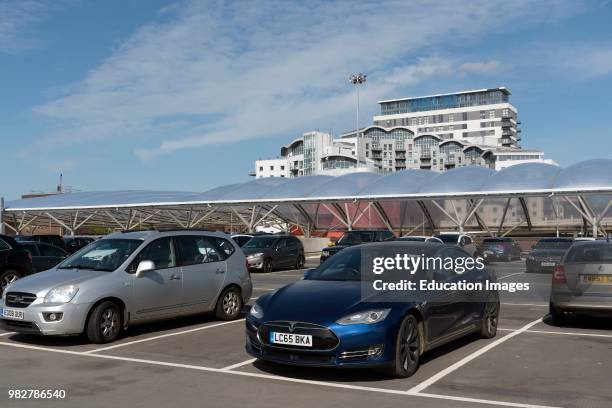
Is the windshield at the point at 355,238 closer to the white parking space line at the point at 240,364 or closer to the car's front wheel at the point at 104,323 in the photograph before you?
the car's front wheel at the point at 104,323

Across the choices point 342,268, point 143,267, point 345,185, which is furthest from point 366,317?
point 345,185

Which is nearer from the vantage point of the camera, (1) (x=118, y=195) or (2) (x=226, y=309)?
(2) (x=226, y=309)

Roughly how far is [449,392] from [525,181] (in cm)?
4062

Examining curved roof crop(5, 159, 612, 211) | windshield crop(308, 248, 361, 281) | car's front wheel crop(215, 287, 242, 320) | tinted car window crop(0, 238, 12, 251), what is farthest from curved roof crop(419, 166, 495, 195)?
windshield crop(308, 248, 361, 281)

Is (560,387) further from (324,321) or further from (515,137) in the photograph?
(515,137)

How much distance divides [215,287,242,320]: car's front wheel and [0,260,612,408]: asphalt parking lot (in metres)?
1.14

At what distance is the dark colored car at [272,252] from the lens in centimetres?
2664

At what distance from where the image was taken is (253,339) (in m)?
7.28

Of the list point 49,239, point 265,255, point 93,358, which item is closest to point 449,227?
point 265,255

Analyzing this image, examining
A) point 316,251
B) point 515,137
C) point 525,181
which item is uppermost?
point 515,137

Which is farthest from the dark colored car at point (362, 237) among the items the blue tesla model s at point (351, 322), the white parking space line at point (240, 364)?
the white parking space line at point (240, 364)

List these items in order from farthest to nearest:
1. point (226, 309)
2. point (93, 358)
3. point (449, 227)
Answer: point (449, 227) < point (226, 309) < point (93, 358)

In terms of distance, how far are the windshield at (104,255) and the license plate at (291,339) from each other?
3833mm

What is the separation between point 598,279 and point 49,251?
1632cm
